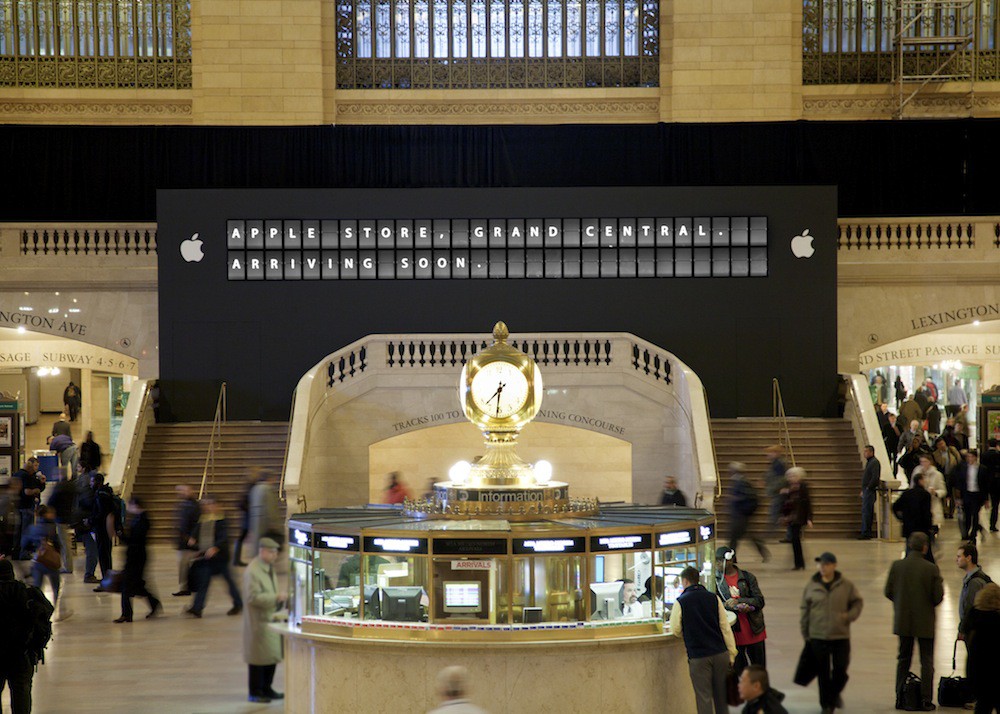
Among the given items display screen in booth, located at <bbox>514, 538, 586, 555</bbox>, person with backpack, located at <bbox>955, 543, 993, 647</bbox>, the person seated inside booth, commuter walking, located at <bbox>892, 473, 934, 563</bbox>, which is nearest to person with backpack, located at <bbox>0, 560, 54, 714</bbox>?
display screen in booth, located at <bbox>514, 538, 586, 555</bbox>

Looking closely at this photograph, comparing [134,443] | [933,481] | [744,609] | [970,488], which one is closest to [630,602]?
[744,609]

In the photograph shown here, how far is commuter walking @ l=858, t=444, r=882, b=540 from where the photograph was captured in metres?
17.5

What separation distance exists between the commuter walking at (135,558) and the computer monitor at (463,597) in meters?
5.56

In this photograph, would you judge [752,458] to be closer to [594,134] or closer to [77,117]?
[594,134]

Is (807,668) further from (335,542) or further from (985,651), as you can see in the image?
(335,542)

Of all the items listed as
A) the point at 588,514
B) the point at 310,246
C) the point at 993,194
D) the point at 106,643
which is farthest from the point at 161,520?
the point at 993,194

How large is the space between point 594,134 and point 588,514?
15.9 metres

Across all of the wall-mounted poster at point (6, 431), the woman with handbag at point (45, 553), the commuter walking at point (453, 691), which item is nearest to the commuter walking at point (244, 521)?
the woman with handbag at point (45, 553)

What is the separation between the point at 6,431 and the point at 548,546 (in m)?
12.9

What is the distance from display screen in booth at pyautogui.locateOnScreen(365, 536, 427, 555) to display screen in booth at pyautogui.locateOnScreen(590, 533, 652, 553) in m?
0.97

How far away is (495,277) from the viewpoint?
70.8 ft

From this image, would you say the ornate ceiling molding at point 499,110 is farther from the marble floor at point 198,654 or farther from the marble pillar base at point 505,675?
the marble pillar base at point 505,675

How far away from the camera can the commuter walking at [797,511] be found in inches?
588

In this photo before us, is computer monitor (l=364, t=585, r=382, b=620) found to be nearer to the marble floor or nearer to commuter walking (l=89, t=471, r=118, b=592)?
the marble floor
